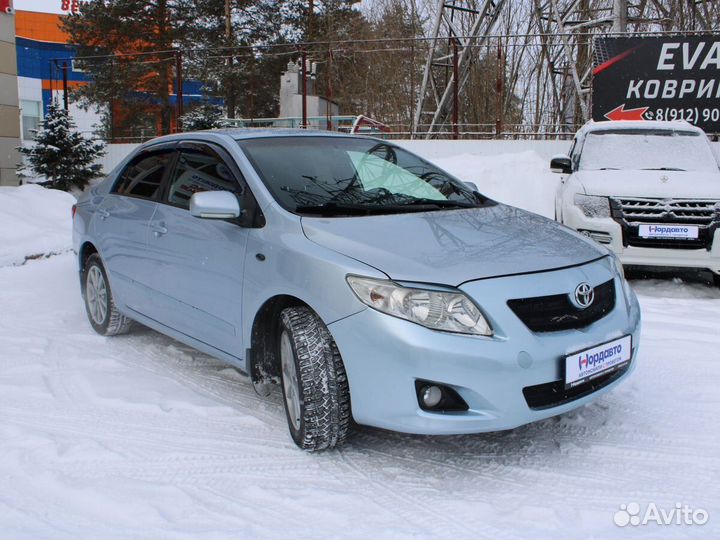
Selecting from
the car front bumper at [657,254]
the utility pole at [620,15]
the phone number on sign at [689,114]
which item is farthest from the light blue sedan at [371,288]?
the utility pole at [620,15]

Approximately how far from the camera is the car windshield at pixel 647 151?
24.4 feet

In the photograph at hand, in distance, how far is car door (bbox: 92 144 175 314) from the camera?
444 centimetres

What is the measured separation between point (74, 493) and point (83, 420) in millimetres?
842

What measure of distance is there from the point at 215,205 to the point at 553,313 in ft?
5.60

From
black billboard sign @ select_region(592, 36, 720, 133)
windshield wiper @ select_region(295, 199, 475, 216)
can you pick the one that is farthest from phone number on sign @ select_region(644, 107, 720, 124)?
windshield wiper @ select_region(295, 199, 475, 216)

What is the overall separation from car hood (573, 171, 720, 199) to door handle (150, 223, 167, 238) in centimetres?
430

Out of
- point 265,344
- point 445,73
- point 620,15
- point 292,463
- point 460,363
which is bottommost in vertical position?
point 292,463

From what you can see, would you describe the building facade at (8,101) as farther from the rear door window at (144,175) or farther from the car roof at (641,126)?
the car roof at (641,126)

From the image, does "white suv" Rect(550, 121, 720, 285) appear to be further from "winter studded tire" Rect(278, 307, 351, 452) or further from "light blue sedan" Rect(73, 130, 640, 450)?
"winter studded tire" Rect(278, 307, 351, 452)

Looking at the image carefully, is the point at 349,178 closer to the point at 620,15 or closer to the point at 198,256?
the point at 198,256

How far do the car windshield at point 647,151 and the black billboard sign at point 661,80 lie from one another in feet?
15.9

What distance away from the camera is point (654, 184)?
260 inches

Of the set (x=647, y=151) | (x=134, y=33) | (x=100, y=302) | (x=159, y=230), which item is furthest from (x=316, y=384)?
(x=134, y=33)

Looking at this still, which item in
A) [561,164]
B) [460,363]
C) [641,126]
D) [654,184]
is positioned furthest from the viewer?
[641,126]
